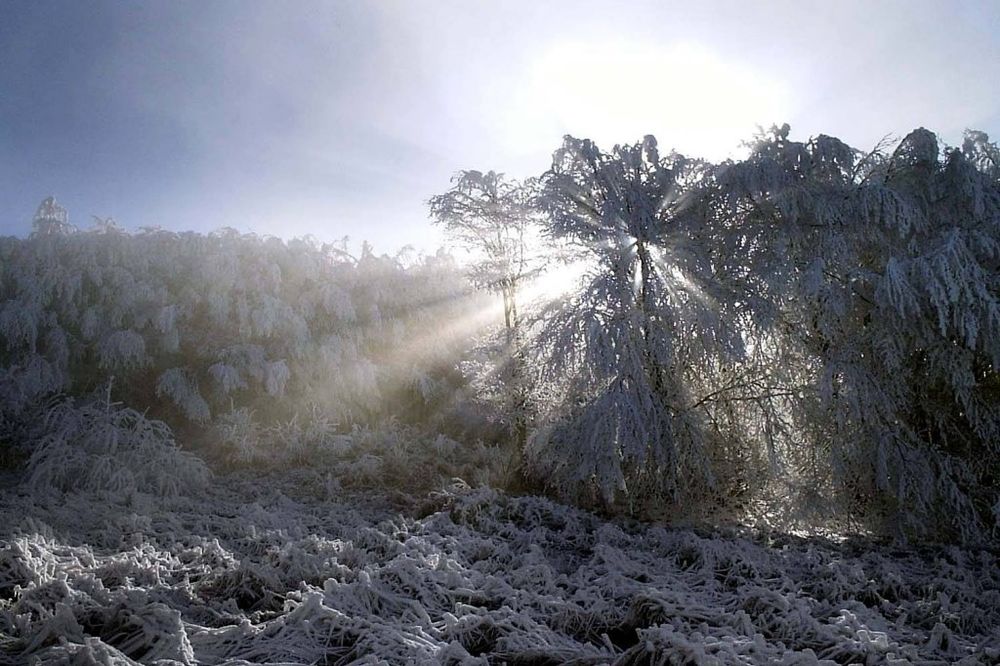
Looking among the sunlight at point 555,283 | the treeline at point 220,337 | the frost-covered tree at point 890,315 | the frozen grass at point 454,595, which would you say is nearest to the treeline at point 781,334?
the frost-covered tree at point 890,315

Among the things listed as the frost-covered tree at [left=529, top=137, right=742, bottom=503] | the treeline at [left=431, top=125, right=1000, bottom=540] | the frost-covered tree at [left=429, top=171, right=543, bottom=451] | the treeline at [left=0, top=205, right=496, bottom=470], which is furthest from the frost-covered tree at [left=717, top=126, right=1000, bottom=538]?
the treeline at [left=0, top=205, right=496, bottom=470]

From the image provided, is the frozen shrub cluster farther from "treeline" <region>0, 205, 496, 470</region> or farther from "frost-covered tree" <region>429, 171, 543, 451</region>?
"frost-covered tree" <region>429, 171, 543, 451</region>

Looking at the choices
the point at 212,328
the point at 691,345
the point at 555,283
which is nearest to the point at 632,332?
the point at 691,345

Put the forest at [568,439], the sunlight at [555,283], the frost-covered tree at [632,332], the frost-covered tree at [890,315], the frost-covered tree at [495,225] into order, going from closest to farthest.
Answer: the forest at [568,439]
the frost-covered tree at [890,315]
the frost-covered tree at [632,332]
the sunlight at [555,283]
the frost-covered tree at [495,225]

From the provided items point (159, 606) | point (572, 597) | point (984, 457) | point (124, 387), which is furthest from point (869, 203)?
point (124, 387)

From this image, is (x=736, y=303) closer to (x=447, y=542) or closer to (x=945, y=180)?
(x=945, y=180)

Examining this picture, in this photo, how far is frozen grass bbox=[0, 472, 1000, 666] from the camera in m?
2.23

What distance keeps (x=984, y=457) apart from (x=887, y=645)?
13.3 ft

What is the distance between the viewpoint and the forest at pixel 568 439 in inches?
102

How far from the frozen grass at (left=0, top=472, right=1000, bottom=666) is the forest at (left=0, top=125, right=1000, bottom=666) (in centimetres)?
2

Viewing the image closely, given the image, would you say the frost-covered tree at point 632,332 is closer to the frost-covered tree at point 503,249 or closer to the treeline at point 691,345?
the treeline at point 691,345

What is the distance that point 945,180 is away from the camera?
519 centimetres

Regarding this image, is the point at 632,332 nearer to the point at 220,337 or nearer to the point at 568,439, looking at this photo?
the point at 568,439

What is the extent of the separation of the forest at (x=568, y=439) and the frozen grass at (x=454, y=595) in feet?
0.07
